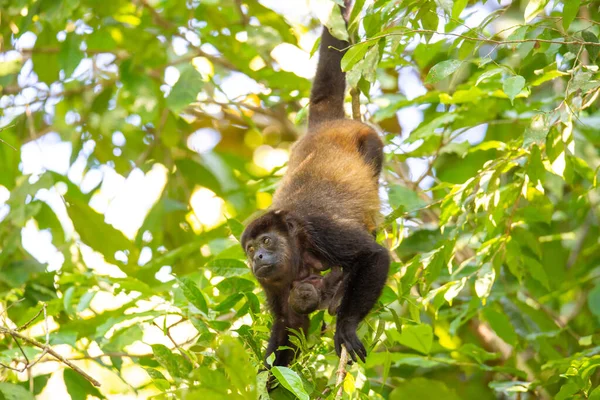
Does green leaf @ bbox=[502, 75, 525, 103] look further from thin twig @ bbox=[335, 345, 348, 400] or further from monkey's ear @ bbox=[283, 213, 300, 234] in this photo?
monkey's ear @ bbox=[283, 213, 300, 234]

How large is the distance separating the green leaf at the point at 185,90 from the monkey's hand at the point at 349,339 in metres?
1.79

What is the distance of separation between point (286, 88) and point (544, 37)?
2253 millimetres

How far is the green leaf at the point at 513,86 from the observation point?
2621 mm

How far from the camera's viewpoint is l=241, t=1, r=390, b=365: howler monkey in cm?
342

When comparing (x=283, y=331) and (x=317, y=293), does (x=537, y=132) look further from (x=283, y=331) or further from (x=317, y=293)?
(x=283, y=331)

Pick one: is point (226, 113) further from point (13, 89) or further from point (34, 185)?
point (34, 185)

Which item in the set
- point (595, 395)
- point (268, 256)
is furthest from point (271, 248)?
point (595, 395)

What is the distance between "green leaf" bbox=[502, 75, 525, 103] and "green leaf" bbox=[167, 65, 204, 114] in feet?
7.29

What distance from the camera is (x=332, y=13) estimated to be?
315cm

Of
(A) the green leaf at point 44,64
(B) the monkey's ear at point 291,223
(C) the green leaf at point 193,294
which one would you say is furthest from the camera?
(A) the green leaf at point 44,64

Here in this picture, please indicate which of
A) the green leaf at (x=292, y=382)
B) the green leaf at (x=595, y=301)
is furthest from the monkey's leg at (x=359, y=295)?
the green leaf at (x=595, y=301)

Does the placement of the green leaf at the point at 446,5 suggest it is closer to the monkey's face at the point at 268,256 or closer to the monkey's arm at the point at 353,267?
the monkey's arm at the point at 353,267

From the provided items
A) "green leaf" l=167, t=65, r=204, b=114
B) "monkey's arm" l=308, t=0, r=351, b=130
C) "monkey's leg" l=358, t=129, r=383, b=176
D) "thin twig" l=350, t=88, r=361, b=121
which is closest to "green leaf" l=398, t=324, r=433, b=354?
"monkey's leg" l=358, t=129, r=383, b=176

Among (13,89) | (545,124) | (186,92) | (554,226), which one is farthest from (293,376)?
(13,89)
